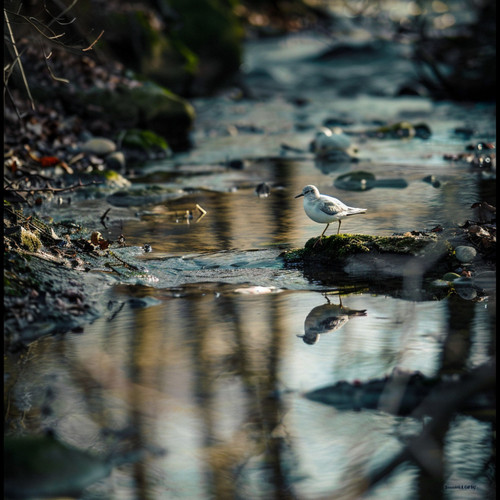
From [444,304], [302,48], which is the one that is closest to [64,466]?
[444,304]

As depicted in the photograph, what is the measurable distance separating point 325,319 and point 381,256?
1204mm

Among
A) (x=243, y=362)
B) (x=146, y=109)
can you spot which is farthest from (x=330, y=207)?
(x=146, y=109)

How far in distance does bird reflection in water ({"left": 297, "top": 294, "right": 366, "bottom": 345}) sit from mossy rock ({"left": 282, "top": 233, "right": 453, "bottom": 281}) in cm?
72

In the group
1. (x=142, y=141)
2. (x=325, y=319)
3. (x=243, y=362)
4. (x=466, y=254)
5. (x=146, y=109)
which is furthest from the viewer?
(x=146, y=109)

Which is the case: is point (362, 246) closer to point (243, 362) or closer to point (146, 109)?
point (243, 362)

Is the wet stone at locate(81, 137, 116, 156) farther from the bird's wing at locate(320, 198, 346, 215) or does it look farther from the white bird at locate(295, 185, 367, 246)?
the bird's wing at locate(320, 198, 346, 215)

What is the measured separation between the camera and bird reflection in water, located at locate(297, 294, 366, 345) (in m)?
5.08

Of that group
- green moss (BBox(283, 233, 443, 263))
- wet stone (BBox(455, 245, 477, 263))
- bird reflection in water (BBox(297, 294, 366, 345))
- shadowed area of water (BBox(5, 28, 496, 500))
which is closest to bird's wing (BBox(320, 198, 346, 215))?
green moss (BBox(283, 233, 443, 263))

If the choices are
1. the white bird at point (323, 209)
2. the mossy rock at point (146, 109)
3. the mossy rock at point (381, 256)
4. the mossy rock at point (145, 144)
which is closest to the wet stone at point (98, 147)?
the mossy rock at point (145, 144)

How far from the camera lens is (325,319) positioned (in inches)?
210

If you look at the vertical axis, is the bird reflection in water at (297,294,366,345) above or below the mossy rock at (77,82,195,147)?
below

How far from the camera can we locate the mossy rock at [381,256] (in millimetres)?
6250

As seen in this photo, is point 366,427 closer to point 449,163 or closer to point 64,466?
point 64,466

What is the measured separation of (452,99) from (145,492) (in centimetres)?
1684
